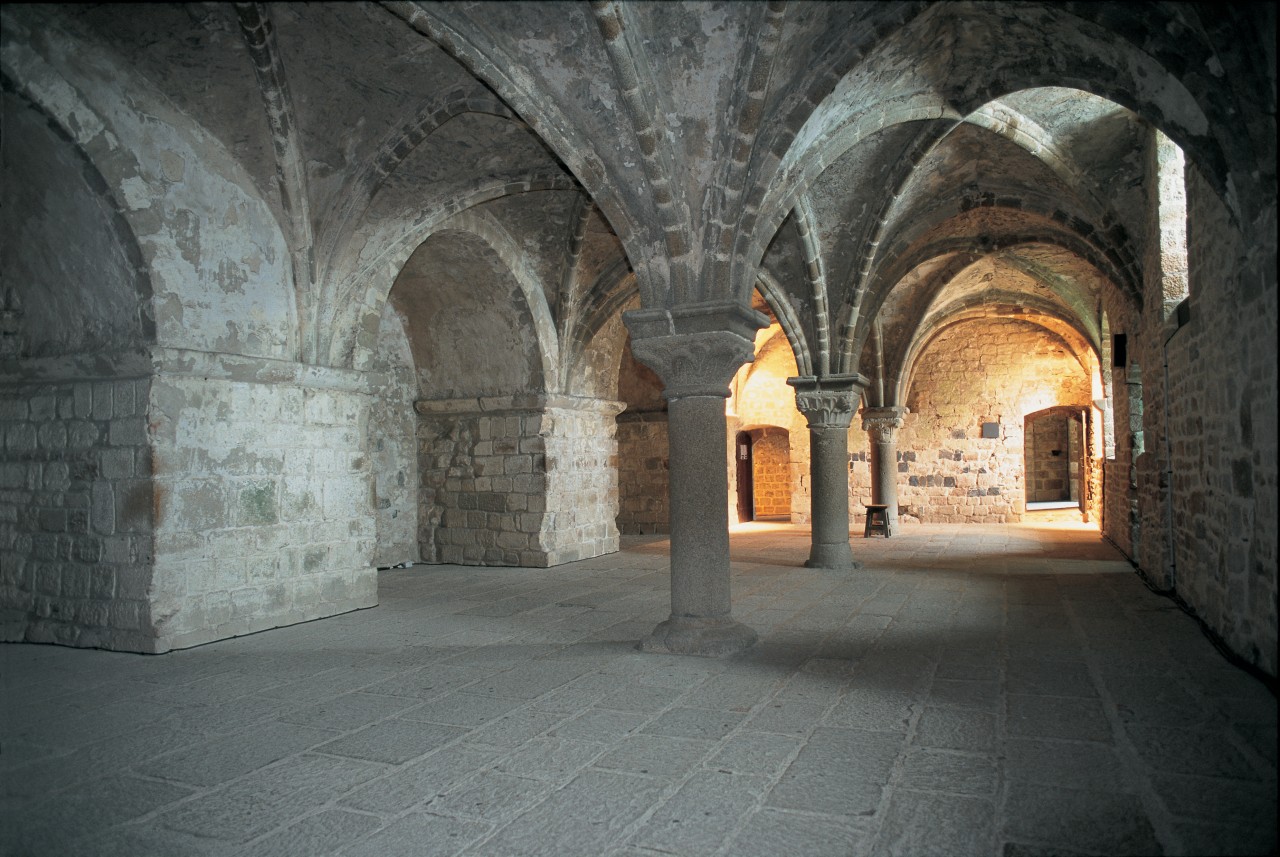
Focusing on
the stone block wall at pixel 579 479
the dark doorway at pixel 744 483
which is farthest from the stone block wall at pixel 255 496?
the dark doorway at pixel 744 483

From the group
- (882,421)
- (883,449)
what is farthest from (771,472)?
(882,421)

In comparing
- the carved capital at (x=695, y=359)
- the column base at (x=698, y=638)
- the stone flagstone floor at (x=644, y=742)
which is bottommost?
the stone flagstone floor at (x=644, y=742)

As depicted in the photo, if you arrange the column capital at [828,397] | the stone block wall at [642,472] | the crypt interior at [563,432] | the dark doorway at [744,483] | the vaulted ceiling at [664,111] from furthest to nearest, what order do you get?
the dark doorway at [744,483] → the stone block wall at [642,472] → the column capital at [828,397] → the vaulted ceiling at [664,111] → the crypt interior at [563,432]

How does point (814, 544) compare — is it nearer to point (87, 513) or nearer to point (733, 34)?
point (733, 34)

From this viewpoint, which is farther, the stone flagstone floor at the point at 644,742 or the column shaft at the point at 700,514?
the column shaft at the point at 700,514

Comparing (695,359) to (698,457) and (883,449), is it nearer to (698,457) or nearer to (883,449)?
(698,457)

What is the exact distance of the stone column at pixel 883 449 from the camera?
12641 millimetres

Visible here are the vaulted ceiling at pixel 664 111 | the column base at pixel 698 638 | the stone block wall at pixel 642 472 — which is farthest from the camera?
the stone block wall at pixel 642 472

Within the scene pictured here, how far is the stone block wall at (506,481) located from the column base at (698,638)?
3.99 m

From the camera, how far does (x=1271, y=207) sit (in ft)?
9.81

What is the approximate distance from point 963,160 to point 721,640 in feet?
17.0

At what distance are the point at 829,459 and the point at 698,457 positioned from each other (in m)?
4.18

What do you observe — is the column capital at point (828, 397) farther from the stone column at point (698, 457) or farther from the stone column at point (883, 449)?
the stone column at point (883, 449)

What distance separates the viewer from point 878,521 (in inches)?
478
